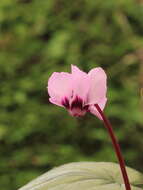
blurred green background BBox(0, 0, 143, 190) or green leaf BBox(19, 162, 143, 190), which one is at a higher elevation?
blurred green background BBox(0, 0, 143, 190)

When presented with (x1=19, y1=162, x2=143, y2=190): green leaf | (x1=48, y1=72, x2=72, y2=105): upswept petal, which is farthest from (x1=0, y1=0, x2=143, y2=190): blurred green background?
(x1=48, y1=72, x2=72, y2=105): upswept petal

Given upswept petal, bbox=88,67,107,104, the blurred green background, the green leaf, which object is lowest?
the green leaf

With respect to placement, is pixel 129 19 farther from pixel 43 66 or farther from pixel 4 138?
pixel 4 138

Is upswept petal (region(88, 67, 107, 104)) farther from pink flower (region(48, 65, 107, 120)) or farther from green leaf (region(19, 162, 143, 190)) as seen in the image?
green leaf (region(19, 162, 143, 190))

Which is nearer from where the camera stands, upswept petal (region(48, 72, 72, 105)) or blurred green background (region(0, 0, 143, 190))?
upswept petal (region(48, 72, 72, 105))

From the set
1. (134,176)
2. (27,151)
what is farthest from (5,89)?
(134,176)
